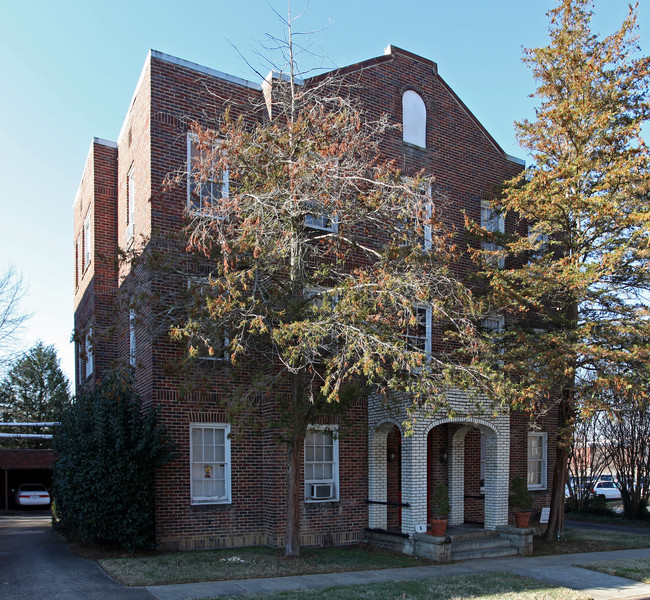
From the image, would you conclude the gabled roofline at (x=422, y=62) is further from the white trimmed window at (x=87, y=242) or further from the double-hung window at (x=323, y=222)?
the white trimmed window at (x=87, y=242)

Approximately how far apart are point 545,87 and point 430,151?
3401 millimetres

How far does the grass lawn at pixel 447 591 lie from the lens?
986 centimetres

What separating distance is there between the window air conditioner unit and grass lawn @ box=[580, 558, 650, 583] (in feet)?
17.9

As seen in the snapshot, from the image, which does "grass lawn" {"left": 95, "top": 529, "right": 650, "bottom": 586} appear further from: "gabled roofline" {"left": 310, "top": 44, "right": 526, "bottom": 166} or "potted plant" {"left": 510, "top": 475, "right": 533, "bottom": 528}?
"gabled roofline" {"left": 310, "top": 44, "right": 526, "bottom": 166}

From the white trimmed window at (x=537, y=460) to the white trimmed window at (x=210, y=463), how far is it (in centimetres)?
920

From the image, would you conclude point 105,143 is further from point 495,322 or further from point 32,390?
point 32,390

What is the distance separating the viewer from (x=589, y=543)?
16344 mm

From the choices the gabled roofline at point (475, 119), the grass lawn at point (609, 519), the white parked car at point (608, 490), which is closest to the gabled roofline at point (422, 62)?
the gabled roofline at point (475, 119)

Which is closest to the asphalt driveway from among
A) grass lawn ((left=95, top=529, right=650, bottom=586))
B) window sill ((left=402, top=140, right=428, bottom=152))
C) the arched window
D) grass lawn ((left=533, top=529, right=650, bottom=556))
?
grass lawn ((left=95, top=529, right=650, bottom=586))

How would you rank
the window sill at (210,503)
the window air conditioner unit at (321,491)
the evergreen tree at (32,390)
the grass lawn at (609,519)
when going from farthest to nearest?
1. the evergreen tree at (32,390)
2. the grass lawn at (609,519)
3. the window air conditioner unit at (321,491)
4. the window sill at (210,503)

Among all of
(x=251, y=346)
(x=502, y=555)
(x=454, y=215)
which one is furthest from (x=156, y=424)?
(x=454, y=215)

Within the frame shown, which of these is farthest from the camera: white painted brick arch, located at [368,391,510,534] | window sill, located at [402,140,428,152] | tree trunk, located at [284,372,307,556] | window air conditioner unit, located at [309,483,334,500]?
window sill, located at [402,140,428,152]

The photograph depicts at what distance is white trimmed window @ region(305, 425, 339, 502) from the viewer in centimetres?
1490

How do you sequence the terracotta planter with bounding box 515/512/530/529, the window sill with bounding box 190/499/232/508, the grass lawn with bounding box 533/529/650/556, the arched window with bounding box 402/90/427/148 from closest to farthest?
the window sill with bounding box 190/499/232/508
the terracotta planter with bounding box 515/512/530/529
the grass lawn with bounding box 533/529/650/556
the arched window with bounding box 402/90/427/148
